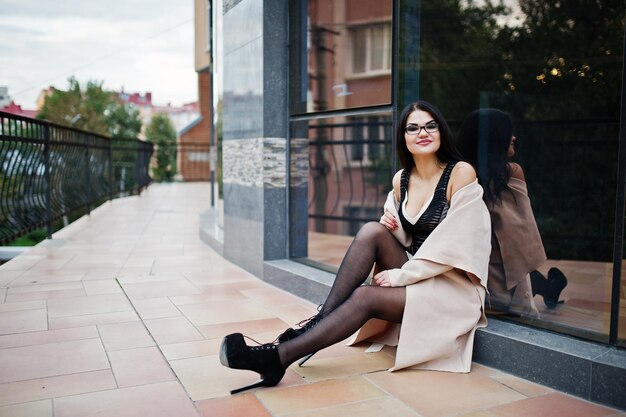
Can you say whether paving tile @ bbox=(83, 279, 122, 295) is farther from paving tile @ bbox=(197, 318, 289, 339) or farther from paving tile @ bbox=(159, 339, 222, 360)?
paving tile @ bbox=(159, 339, 222, 360)

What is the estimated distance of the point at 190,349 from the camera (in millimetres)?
2832

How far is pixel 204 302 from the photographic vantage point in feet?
12.4

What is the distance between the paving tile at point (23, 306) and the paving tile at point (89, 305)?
54 millimetres

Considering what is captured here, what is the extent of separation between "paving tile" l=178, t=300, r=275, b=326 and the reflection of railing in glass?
3368 millimetres

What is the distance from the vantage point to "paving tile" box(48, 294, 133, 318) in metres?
3.50

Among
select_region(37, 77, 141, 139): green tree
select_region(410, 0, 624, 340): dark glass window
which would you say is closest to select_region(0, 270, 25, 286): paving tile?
select_region(410, 0, 624, 340): dark glass window

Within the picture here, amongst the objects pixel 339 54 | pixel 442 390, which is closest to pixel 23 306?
pixel 442 390

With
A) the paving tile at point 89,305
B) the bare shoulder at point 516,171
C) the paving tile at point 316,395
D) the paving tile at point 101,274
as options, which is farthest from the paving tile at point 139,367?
the bare shoulder at point 516,171

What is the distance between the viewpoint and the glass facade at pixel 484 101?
3.56 meters

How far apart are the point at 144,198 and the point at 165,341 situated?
10.2 metres

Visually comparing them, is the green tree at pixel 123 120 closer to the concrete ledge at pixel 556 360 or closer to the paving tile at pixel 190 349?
the paving tile at pixel 190 349

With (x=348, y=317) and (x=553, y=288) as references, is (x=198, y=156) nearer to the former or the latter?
(x=553, y=288)

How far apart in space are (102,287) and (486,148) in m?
2.82

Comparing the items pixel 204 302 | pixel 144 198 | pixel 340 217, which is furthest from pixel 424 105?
pixel 144 198
